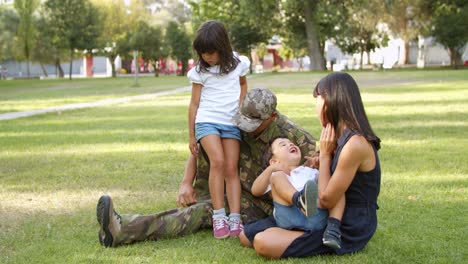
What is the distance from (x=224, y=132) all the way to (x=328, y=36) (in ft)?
145

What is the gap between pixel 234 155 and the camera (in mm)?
4590

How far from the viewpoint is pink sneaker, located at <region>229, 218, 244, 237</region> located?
446cm

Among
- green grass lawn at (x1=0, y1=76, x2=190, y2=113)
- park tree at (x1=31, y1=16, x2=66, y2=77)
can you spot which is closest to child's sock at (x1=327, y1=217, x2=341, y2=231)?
green grass lawn at (x1=0, y1=76, x2=190, y2=113)

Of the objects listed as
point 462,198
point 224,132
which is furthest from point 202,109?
point 462,198

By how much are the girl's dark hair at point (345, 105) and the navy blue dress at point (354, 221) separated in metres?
0.21

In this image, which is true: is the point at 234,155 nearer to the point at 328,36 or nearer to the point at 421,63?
the point at 328,36

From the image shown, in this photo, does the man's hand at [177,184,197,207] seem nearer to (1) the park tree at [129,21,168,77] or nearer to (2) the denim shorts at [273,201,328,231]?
(2) the denim shorts at [273,201,328,231]

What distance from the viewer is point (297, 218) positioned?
391 centimetres

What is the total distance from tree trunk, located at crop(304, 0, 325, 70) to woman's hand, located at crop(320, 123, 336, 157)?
40837 mm

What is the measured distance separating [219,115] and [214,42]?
20.7 inches

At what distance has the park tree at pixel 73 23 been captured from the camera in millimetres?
54656

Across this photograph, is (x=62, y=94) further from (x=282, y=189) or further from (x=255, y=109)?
(x=282, y=189)

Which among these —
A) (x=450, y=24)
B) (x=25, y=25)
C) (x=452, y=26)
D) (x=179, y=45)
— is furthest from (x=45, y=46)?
(x=452, y=26)

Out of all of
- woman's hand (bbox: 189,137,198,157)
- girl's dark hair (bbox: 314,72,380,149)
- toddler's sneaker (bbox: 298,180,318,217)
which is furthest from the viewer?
woman's hand (bbox: 189,137,198,157)
